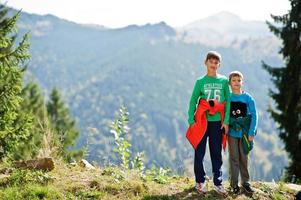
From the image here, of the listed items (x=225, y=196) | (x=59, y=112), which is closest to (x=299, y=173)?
(x=225, y=196)

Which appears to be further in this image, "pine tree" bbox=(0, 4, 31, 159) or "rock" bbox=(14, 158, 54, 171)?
"pine tree" bbox=(0, 4, 31, 159)

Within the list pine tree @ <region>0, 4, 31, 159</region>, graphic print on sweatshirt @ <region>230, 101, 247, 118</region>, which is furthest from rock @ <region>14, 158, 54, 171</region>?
graphic print on sweatshirt @ <region>230, 101, 247, 118</region>

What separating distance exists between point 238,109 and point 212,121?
0.53 meters

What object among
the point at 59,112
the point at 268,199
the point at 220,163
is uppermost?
the point at 220,163

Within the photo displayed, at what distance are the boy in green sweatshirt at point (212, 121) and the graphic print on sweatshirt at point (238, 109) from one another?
0.72ft

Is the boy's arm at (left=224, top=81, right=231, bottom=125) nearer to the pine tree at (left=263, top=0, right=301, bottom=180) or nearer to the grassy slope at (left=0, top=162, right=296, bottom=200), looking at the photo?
the grassy slope at (left=0, top=162, right=296, bottom=200)

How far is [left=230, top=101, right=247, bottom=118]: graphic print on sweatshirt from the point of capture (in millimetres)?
7504

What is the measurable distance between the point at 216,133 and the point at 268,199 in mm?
1422

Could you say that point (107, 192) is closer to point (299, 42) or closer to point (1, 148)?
point (1, 148)

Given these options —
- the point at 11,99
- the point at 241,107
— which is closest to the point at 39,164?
the point at 11,99

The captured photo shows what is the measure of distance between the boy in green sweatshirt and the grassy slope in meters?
0.28

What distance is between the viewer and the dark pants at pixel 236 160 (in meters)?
7.52

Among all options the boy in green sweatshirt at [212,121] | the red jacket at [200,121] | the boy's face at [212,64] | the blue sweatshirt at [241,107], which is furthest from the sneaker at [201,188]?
the boy's face at [212,64]

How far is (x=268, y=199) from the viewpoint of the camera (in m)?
7.44
